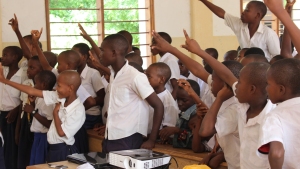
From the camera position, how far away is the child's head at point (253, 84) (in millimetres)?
2436

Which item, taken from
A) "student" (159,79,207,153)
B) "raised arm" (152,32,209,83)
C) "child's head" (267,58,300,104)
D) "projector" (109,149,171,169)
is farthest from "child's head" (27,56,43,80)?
"child's head" (267,58,300,104)

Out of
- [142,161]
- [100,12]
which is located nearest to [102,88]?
[142,161]

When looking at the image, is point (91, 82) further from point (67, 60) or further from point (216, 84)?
point (216, 84)

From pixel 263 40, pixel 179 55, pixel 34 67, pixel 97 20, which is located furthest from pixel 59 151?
pixel 97 20

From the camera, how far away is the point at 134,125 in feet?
11.8

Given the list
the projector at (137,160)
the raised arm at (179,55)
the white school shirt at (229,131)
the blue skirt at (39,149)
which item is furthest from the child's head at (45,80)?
the white school shirt at (229,131)

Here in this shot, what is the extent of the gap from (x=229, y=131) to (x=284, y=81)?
64 cm

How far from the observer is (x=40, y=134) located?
4.47m

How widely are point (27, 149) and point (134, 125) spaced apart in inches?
69.4

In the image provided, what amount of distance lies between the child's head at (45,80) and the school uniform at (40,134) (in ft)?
0.48

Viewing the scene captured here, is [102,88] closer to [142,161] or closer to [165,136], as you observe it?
[165,136]

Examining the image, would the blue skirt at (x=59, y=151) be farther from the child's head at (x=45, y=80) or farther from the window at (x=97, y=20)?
the window at (x=97, y=20)

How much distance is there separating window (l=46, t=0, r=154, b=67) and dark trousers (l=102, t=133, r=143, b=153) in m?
3.47

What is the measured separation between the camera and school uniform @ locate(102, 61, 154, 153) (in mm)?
3574
